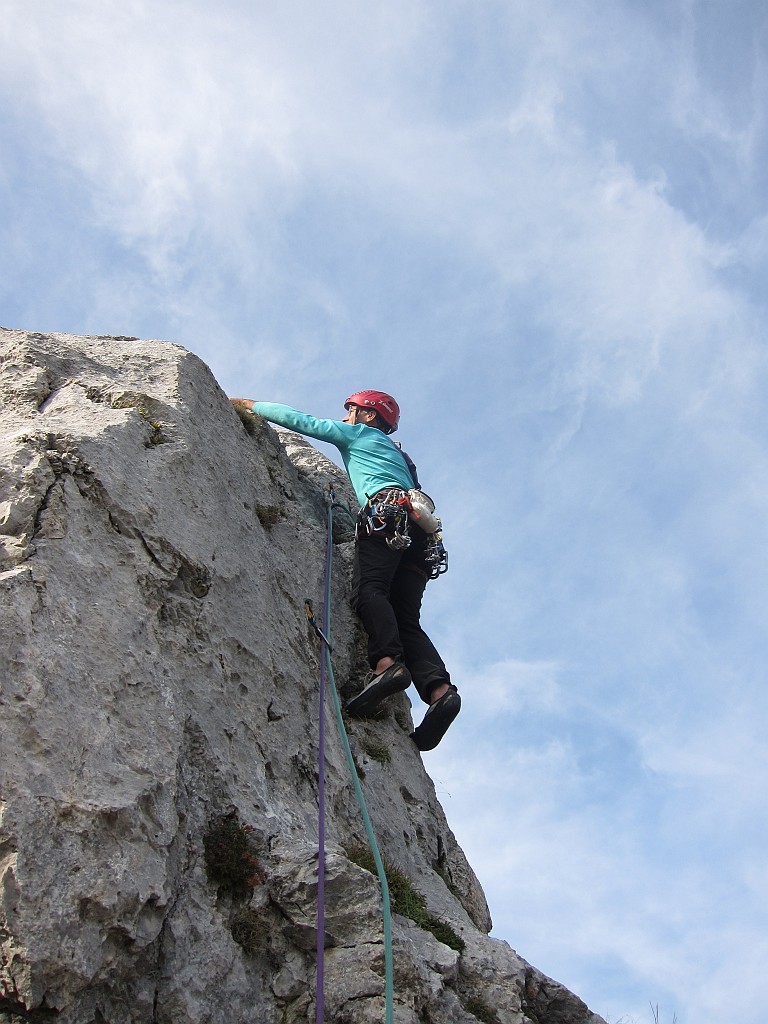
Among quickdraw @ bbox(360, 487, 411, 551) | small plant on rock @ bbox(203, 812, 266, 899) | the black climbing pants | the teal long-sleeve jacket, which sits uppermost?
the teal long-sleeve jacket

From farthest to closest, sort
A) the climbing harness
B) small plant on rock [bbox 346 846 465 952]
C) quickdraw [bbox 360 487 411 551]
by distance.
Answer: quickdraw [bbox 360 487 411 551] → small plant on rock [bbox 346 846 465 952] → the climbing harness

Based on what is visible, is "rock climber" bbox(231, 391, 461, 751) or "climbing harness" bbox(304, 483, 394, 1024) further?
"rock climber" bbox(231, 391, 461, 751)

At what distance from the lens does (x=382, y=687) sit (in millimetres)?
7922

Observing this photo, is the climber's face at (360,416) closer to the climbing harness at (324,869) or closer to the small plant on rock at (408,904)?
the climbing harness at (324,869)

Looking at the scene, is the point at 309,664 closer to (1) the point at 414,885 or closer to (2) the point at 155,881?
(1) the point at 414,885

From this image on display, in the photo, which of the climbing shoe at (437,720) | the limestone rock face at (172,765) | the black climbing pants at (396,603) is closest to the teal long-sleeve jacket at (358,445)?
the black climbing pants at (396,603)

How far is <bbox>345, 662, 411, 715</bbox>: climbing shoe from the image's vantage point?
7.91 m

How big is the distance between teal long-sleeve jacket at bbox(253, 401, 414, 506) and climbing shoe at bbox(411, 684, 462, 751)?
2.15 meters

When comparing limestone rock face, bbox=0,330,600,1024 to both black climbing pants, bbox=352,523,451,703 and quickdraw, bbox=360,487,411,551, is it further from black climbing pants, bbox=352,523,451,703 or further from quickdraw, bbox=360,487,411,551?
quickdraw, bbox=360,487,411,551

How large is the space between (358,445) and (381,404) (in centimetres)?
77

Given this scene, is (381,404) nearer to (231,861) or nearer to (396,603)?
(396,603)

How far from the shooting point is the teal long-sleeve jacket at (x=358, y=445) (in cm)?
958

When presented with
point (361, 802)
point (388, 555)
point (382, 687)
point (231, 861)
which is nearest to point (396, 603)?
point (388, 555)

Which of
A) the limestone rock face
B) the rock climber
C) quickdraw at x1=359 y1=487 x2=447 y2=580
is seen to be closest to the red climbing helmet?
the rock climber
